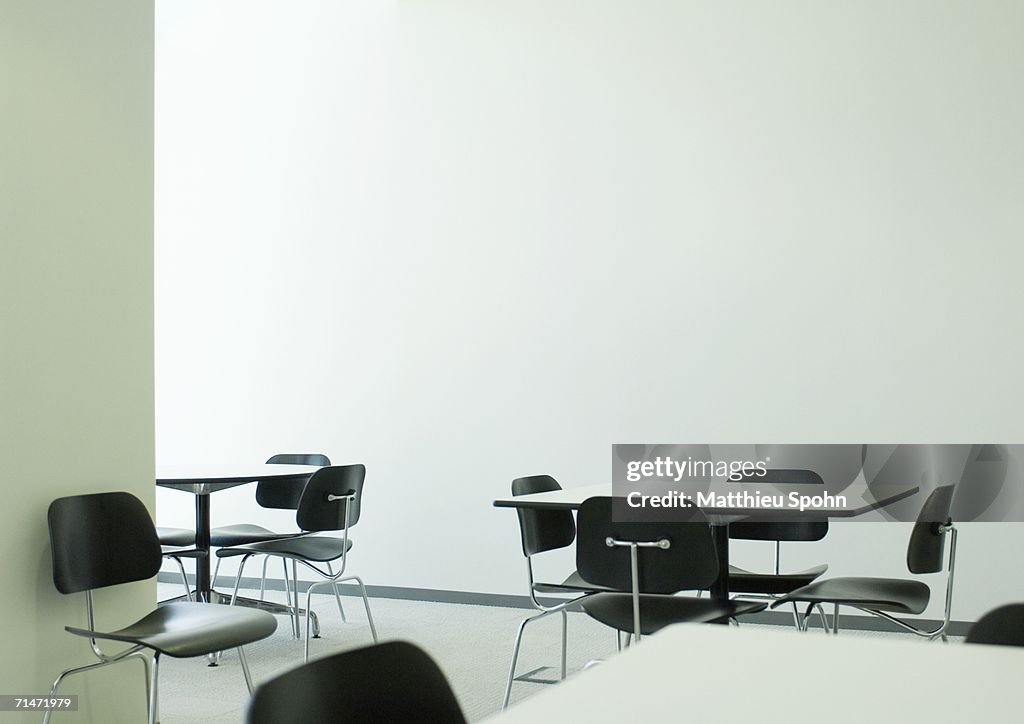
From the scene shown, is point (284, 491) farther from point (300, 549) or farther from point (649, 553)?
point (649, 553)

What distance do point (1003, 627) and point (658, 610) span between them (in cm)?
161

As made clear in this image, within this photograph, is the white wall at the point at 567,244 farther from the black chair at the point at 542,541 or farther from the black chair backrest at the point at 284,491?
the black chair at the point at 542,541

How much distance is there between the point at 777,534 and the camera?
4.26m

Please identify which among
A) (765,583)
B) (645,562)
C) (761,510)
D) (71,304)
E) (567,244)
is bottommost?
(765,583)

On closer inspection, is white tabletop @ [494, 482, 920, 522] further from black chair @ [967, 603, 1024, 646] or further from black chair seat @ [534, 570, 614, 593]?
black chair @ [967, 603, 1024, 646]

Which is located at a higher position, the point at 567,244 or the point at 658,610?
the point at 567,244

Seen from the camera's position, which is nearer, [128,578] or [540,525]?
[128,578]

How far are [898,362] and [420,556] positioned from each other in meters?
2.86

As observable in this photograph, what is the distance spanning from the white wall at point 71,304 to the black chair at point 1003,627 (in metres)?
2.48

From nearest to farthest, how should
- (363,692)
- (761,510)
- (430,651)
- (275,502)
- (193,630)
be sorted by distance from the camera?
(363,692)
(193,630)
(761,510)
(430,651)
(275,502)

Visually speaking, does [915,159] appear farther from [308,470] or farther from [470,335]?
[308,470]

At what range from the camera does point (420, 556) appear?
612 centimetres

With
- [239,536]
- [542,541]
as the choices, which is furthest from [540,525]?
[239,536]

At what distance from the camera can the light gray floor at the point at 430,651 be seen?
397cm
